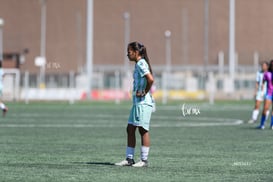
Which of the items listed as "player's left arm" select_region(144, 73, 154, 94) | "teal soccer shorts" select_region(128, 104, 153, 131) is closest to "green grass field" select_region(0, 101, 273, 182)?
"teal soccer shorts" select_region(128, 104, 153, 131)

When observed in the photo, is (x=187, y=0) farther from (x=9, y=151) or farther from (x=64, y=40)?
(x=9, y=151)

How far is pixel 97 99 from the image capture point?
62.1 meters

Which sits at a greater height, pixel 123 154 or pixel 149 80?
pixel 149 80

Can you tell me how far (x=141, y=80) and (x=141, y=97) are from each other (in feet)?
0.90

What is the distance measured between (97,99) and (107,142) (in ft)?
137

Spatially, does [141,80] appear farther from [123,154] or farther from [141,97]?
[123,154]

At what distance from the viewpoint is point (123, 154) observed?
56.3 feet

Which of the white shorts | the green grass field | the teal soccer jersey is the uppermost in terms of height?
the teal soccer jersey

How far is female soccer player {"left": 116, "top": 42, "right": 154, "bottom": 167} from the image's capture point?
47.8ft

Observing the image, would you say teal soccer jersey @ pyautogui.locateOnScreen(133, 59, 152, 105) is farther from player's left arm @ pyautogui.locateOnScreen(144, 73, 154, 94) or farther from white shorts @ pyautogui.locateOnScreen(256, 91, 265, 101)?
white shorts @ pyautogui.locateOnScreen(256, 91, 265, 101)

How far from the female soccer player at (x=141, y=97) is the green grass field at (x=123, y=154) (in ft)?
1.02

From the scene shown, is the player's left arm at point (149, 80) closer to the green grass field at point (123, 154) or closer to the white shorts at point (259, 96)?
the green grass field at point (123, 154)

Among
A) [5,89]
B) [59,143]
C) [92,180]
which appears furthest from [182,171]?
[5,89]

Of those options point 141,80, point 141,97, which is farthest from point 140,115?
point 141,80
